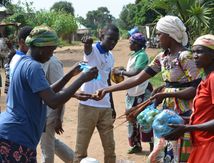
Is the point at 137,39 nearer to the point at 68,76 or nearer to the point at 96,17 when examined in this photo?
the point at 68,76

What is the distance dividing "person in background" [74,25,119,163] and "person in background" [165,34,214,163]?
6.14 ft

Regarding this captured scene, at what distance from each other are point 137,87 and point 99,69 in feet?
4.92

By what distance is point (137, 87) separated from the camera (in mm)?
6504

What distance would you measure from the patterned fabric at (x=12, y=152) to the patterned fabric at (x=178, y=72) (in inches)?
52.7

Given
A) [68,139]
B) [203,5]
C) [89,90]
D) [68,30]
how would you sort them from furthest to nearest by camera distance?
1. [68,30]
2. [203,5]
3. [68,139]
4. [89,90]

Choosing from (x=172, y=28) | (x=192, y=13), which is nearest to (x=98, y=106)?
(x=172, y=28)

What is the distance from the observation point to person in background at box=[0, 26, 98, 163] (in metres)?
3.12

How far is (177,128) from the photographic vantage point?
309 cm

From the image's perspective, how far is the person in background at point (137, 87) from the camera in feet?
20.1

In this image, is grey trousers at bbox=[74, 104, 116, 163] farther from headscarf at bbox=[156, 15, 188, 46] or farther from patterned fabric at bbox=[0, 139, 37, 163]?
patterned fabric at bbox=[0, 139, 37, 163]

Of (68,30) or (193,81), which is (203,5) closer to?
(193,81)

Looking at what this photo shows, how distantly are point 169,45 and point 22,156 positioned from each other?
1.57 meters

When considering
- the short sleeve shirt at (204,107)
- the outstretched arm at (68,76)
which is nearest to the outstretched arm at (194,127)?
the short sleeve shirt at (204,107)

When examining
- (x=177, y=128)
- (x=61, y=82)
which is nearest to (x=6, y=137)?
(x=61, y=82)
